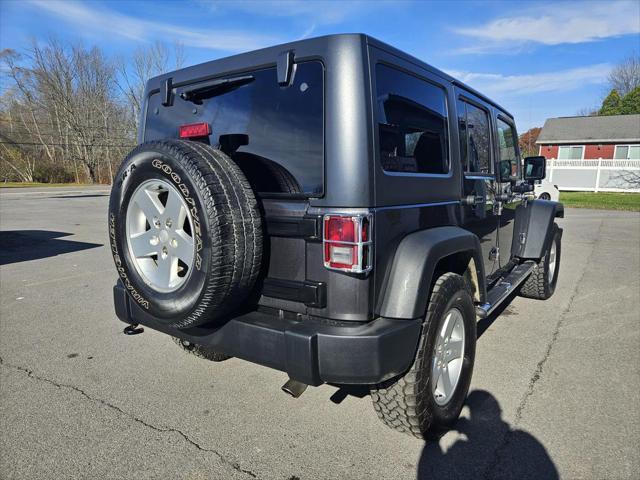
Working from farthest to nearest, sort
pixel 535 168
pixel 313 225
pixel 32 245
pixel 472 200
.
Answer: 1. pixel 32 245
2. pixel 535 168
3. pixel 472 200
4. pixel 313 225

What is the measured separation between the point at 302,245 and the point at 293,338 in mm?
454

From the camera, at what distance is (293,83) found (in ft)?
6.94

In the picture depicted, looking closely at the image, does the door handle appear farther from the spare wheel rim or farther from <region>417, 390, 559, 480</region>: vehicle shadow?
the spare wheel rim

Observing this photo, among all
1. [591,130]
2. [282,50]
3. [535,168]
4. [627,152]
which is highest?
[591,130]

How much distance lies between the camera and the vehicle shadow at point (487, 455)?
214 cm

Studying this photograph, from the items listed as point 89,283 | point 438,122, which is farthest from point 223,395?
point 89,283

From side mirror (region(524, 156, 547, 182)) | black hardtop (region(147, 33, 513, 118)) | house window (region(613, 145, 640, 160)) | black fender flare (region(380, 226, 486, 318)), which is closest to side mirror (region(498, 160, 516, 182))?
side mirror (region(524, 156, 547, 182))

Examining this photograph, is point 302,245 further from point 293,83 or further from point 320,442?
point 320,442

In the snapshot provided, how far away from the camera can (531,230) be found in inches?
171

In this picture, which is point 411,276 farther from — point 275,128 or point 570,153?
point 570,153

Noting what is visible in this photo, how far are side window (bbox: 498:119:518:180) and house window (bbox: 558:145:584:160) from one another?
32.1 meters

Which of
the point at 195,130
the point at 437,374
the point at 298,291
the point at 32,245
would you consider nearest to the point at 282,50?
the point at 195,130

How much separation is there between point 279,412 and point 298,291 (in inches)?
40.2

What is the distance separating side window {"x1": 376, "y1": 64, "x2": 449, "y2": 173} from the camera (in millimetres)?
2105
